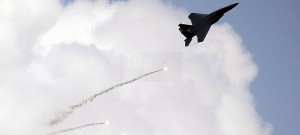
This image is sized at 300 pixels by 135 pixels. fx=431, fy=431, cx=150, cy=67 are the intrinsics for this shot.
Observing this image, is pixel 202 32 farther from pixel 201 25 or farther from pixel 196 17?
pixel 196 17

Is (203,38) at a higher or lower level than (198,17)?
lower

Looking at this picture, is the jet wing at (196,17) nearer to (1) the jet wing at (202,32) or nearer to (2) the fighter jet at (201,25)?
(2) the fighter jet at (201,25)

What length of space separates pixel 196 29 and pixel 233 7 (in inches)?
431

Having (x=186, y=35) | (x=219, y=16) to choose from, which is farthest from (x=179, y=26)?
(x=219, y=16)

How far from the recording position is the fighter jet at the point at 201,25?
356 ft

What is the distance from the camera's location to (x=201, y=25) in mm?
109875

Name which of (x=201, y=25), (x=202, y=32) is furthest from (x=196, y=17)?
(x=202, y=32)

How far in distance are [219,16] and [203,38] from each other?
8.45 meters

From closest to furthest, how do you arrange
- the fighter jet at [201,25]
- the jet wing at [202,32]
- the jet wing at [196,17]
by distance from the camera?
the jet wing at [202,32], the fighter jet at [201,25], the jet wing at [196,17]

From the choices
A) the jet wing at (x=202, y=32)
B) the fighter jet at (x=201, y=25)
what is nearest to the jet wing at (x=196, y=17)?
the fighter jet at (x=201, y=25)

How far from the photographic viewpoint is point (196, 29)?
109 metres

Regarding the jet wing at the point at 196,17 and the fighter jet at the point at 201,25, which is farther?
the jet wing at the point at 196,17

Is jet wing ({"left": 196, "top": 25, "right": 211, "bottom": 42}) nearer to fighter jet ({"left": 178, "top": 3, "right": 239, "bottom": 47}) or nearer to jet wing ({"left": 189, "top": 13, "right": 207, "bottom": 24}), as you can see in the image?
fighter jet ({"left": 178, "top": 3, "right": 239, "bottom": 47})

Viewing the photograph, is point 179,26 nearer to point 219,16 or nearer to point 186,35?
point 186,35
